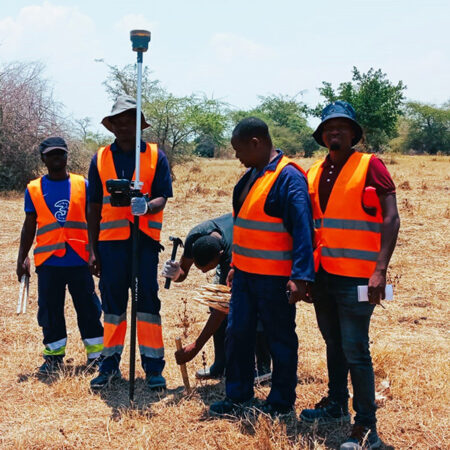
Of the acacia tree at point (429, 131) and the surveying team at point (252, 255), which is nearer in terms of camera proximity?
the surveying team at point (252, 255)

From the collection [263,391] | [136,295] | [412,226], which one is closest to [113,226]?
[136,295]

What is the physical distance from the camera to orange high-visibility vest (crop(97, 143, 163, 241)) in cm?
457

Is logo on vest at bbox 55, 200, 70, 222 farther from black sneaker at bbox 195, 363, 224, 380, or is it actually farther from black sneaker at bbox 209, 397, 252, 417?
black sneaker at bbox 209, 397, 252, 417

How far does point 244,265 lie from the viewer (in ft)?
12.9

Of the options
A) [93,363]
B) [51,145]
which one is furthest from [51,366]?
[51,145]

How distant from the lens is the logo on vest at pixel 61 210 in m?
5.13

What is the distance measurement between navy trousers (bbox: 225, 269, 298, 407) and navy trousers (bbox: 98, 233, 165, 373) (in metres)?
0.78

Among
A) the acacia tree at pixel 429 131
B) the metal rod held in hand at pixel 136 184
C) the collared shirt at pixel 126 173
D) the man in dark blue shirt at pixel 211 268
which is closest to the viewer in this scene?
the metal rod held in hand at pixel 136 184

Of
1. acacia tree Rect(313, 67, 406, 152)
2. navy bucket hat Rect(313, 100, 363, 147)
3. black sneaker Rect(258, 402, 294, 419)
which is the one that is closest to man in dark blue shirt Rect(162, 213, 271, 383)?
black sneaker Rect(258, 402, 294, 419)

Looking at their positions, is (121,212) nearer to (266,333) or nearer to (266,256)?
(266,256)

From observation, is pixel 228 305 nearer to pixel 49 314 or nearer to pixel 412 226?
pixel 49 314

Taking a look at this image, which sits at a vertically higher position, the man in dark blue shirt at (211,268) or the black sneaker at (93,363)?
the man in dark blue shirt at (211,268)

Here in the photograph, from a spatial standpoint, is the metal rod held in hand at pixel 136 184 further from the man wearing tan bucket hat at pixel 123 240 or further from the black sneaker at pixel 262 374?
the black sneaker at pixel 262 374

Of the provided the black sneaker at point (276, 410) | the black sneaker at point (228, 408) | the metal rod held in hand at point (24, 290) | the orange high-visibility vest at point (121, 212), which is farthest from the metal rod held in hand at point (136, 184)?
the metal rod held in hand at point (24, 290)
